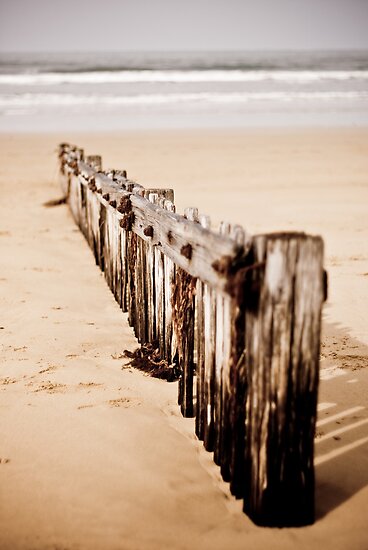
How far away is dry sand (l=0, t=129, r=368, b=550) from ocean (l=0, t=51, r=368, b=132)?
1518cm

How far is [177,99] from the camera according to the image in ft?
98.8

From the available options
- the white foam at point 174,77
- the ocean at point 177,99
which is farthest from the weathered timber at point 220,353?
the white foam at point 174,77

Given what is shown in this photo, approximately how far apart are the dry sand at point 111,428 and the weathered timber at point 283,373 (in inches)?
7.9

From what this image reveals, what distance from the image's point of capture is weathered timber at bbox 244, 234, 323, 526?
226cm

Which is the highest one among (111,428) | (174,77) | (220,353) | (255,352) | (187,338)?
(174,77)

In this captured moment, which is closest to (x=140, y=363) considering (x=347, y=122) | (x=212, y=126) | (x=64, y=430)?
(x=64, y=430)

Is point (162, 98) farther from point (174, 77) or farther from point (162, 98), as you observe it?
point (174, 77)

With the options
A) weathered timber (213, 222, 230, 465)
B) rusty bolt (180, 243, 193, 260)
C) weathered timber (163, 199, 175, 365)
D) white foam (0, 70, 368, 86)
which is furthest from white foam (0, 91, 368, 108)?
weathered timber (213, 222, 230, 465)

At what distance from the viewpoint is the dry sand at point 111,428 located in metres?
2.54

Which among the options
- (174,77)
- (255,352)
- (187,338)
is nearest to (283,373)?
(255,352)

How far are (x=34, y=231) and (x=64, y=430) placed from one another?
18.8 feet

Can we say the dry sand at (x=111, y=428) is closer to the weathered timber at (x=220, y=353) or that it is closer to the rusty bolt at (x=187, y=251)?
the weathered timber at (x=220, y=353)

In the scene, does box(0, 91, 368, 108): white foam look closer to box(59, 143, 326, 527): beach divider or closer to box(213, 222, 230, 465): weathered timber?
box(59, 143, 326, 527): beach divider

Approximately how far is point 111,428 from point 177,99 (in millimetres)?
28574
